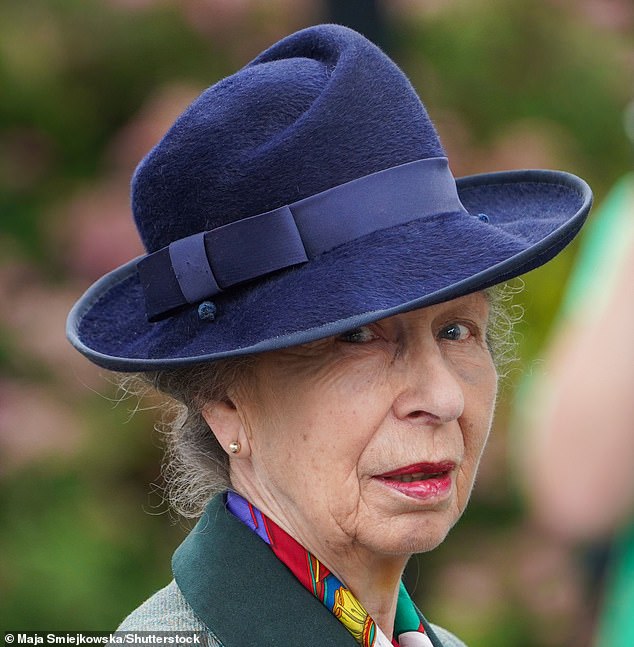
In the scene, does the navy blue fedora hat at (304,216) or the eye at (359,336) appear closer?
the navy blue fedora hat at (304,216)

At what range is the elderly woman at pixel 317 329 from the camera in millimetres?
2537

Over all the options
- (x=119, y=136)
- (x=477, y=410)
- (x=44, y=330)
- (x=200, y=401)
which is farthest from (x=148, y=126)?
(x=477, y=410)

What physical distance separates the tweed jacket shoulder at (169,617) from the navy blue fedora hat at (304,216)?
0.51m

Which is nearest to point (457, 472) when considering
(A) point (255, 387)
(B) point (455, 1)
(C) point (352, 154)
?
(A) point (255, 387)

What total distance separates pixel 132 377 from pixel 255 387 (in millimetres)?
555

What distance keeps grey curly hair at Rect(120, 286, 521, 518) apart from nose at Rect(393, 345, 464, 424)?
0.34 metres

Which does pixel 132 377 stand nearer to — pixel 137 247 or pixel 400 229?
pixel 400 229

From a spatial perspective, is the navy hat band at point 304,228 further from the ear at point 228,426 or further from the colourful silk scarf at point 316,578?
the colourful silk scarf at point 316,578

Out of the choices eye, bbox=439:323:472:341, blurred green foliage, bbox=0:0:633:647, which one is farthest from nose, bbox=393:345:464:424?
blurred green foliage, bbox=0:0:633:647

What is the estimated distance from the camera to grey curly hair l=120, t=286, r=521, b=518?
8.96 feet

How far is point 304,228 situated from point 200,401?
500mm

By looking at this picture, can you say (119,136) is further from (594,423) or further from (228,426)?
(594,423)

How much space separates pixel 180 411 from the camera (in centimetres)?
302

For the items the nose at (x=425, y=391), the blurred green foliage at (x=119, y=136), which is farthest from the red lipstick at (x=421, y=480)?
the blurred green foliage at (x=119, y=136)
